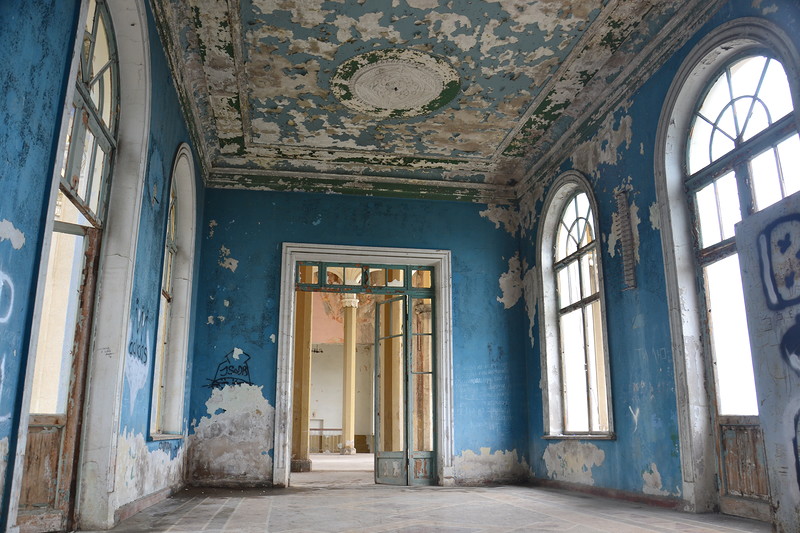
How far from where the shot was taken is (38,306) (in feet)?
9.14

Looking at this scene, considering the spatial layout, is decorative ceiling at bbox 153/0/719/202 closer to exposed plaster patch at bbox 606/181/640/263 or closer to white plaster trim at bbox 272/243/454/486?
white plaster trim at bbox 272/243/454/486

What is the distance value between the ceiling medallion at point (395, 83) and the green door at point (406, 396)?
267 centimetres

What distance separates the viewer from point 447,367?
26.1ft

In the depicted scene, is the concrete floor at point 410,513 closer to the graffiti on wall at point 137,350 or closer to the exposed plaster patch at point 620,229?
the graffiti on wall at point 137,350

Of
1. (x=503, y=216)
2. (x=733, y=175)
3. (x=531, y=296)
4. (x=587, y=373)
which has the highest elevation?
(x=503, y=216)

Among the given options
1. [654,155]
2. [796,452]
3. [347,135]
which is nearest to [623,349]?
[654,155]

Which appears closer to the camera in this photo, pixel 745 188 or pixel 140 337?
pixel 745 188

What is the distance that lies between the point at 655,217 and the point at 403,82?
2.68 meters

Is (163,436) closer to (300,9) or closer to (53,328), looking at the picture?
(53,328)

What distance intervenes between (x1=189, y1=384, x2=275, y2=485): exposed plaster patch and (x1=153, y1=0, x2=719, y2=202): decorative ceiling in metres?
2.68

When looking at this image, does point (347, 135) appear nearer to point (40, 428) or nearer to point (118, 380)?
point (118, 380)

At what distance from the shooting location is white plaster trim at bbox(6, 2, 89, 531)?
262 cm

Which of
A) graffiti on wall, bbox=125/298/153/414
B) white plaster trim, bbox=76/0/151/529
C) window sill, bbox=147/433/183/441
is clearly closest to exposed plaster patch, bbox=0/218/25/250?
white plaster trim, bbox=76/0/151/529

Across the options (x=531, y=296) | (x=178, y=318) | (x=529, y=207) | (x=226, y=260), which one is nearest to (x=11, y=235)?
(x=178, y=318)
